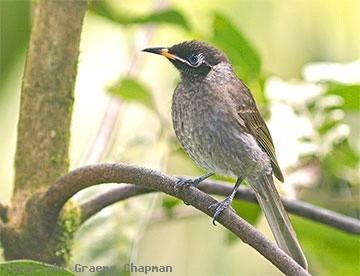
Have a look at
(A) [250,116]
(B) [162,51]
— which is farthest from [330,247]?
(B) [162,51]

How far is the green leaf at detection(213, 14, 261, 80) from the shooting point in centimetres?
333

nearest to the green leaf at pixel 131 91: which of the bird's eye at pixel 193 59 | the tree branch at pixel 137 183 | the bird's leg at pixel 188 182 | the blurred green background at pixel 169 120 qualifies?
the blurred green background at pixel 169 120

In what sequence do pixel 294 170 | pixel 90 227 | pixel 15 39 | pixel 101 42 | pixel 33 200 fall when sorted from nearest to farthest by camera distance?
pixel 33 200 < pixel 90 227 < pixel 294 170 < pixel 15 39 < pixel 101 42

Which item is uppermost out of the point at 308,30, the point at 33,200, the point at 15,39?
the point at 308,30

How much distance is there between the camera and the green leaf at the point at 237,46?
3.33m

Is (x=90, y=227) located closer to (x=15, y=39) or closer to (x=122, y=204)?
(x=122, y=204)

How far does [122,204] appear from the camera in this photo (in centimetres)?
299

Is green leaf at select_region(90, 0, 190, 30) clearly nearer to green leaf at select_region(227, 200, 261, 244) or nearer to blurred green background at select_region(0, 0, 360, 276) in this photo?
blurred green background at select_region(0, 0, 360, 276)

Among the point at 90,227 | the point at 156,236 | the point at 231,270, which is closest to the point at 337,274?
the point at 231,270

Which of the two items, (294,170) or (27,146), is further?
(294,170)

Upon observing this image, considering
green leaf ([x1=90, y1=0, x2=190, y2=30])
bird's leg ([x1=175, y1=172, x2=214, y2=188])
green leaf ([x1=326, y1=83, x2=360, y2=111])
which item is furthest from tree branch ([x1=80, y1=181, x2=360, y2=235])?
green leaf ([x1=90, y1=0, x2=190, y2=30])

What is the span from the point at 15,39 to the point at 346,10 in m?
1.55

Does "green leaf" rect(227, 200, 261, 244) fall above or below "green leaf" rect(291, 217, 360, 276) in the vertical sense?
above

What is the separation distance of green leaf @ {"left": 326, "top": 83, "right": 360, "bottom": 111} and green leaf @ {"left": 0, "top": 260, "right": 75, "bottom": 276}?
1488 millimetres
